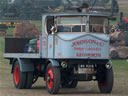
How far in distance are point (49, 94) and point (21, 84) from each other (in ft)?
6.25

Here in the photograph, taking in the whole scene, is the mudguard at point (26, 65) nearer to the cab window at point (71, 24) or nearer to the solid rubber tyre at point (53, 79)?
the solid rubber tyre at point (53, 79)

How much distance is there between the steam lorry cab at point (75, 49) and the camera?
13.4m

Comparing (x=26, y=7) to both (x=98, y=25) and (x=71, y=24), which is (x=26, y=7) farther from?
Answer: (x=71, y=24)

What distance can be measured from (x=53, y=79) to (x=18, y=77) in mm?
2598

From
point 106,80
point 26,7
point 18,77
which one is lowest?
point 26,7

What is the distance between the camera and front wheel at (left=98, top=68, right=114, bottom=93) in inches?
551

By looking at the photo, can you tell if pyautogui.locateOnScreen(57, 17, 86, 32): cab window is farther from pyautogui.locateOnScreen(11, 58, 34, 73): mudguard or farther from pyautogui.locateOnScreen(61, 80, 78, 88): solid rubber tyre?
Answer: pyautogui.locateOnScreen(61, 80, 78, 88): solid rubber tyre

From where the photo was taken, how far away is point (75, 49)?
44.1ft

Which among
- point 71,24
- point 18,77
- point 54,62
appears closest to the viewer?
point 54,62

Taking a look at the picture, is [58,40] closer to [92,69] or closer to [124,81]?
[92,69]

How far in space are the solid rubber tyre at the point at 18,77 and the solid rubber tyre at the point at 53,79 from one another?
154cm

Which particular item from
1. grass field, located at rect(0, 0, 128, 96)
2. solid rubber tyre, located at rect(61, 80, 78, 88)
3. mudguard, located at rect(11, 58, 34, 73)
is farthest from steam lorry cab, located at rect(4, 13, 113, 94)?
solid rubber tyre, located at rect(61, 80, 78, 88)

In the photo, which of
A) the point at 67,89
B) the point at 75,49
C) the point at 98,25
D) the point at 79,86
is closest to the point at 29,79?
the point at 67,89

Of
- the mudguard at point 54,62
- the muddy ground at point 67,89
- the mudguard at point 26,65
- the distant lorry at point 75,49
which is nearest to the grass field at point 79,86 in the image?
the muddy ground at point 67,89
